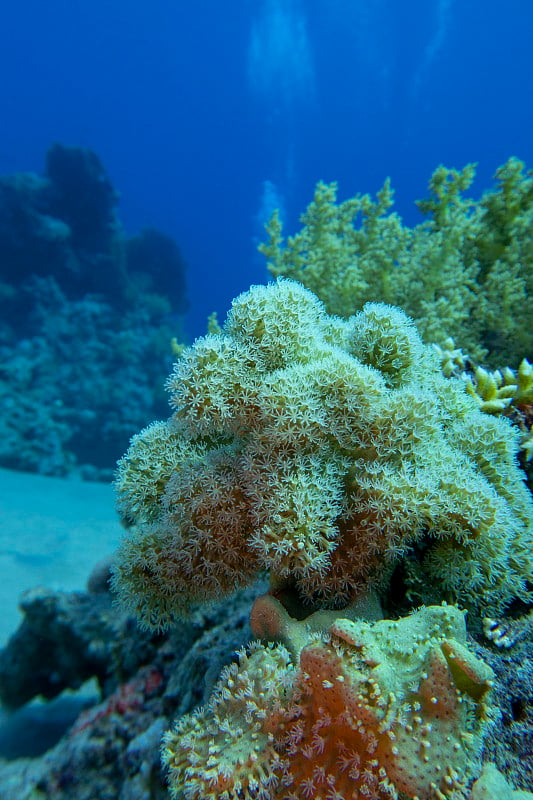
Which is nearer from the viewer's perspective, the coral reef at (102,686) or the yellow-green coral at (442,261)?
the coral reef at (102,686)

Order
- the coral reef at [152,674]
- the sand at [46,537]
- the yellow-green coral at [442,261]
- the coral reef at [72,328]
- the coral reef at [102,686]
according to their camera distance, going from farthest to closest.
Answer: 1. the coral reef at [72,328]
2. the sand at [46,537]
3. the yellow-green coral at [442,261]
4. the coral reef at [102,686]
5. the coral reef at [152,674]

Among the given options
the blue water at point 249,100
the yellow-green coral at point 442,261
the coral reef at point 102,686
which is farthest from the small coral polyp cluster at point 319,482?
the blue water at point 249,100

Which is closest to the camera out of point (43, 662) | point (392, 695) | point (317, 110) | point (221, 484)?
Answer: point (392, 695)

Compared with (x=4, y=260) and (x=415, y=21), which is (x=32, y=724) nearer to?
(x=4, y=260)

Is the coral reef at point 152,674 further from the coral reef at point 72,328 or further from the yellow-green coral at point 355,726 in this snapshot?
the coral reef at point 72,328

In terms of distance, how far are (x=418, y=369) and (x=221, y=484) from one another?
1338 millimetres

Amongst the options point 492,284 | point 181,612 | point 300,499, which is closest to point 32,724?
point 181,612

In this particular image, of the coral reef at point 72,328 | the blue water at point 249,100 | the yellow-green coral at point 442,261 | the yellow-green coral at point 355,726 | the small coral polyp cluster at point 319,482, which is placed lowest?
the yellow-green coral at point 355,726

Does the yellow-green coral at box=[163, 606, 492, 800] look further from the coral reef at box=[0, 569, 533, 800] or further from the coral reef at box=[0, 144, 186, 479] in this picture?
the coral reef at box=[0, 144, 186, 479]

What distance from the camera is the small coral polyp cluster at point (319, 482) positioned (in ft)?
6.70

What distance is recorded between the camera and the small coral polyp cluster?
204cm

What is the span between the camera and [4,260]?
22.3 meters

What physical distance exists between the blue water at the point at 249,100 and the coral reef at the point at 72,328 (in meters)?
40.3

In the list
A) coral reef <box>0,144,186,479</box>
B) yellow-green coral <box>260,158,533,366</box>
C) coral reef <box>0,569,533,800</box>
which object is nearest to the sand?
coral reef <box>0,569,533,800</box>
